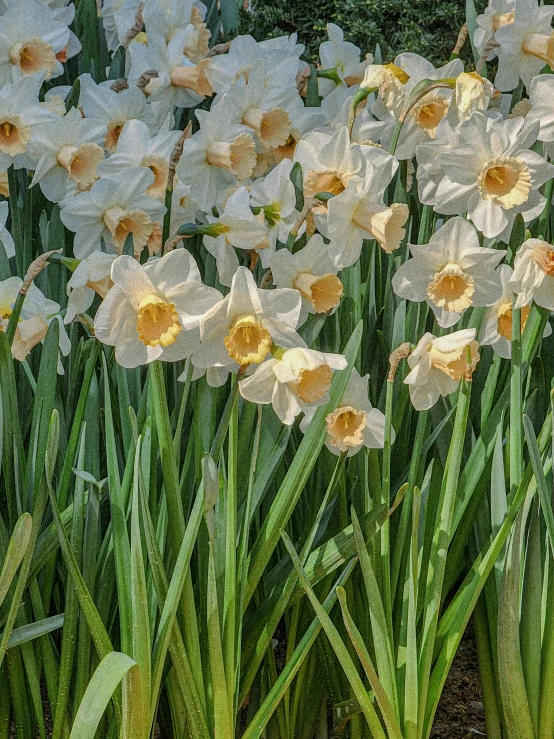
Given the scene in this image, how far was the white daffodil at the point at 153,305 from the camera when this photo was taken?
1154mm

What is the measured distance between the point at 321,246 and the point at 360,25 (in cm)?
176

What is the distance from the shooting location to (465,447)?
1505 millimetres

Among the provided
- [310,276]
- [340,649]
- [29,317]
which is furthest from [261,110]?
[340,649]

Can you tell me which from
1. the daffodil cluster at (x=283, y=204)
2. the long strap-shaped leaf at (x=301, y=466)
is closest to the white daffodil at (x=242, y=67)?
the daffodil cluster at (x=283, y=204)

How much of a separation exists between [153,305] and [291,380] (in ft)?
0.70

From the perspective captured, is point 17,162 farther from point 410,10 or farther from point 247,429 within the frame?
point 410,10

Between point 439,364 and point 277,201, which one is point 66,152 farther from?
point 439,364

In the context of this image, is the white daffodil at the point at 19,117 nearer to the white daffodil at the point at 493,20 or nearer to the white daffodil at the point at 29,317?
the white daffodil at the point at 29,317

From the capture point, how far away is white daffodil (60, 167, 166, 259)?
1430mm

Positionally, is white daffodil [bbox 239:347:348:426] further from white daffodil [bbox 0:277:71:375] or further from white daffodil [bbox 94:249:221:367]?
white daffodil [bbox 0:277:71:375]

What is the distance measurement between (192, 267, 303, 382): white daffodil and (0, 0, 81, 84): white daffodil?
1020 millimetres

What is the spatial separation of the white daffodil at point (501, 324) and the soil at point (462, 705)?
28.4 inches

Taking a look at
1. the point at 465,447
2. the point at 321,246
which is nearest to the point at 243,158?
the point at 321,246

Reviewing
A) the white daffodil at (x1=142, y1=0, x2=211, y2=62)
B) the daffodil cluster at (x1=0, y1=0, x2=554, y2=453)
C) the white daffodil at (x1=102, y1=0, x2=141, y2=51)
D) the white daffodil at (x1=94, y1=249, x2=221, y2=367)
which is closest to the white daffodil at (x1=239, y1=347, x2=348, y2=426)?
the daffodil cluster at (x1=0, y1=0, x2=554, y2=453)
